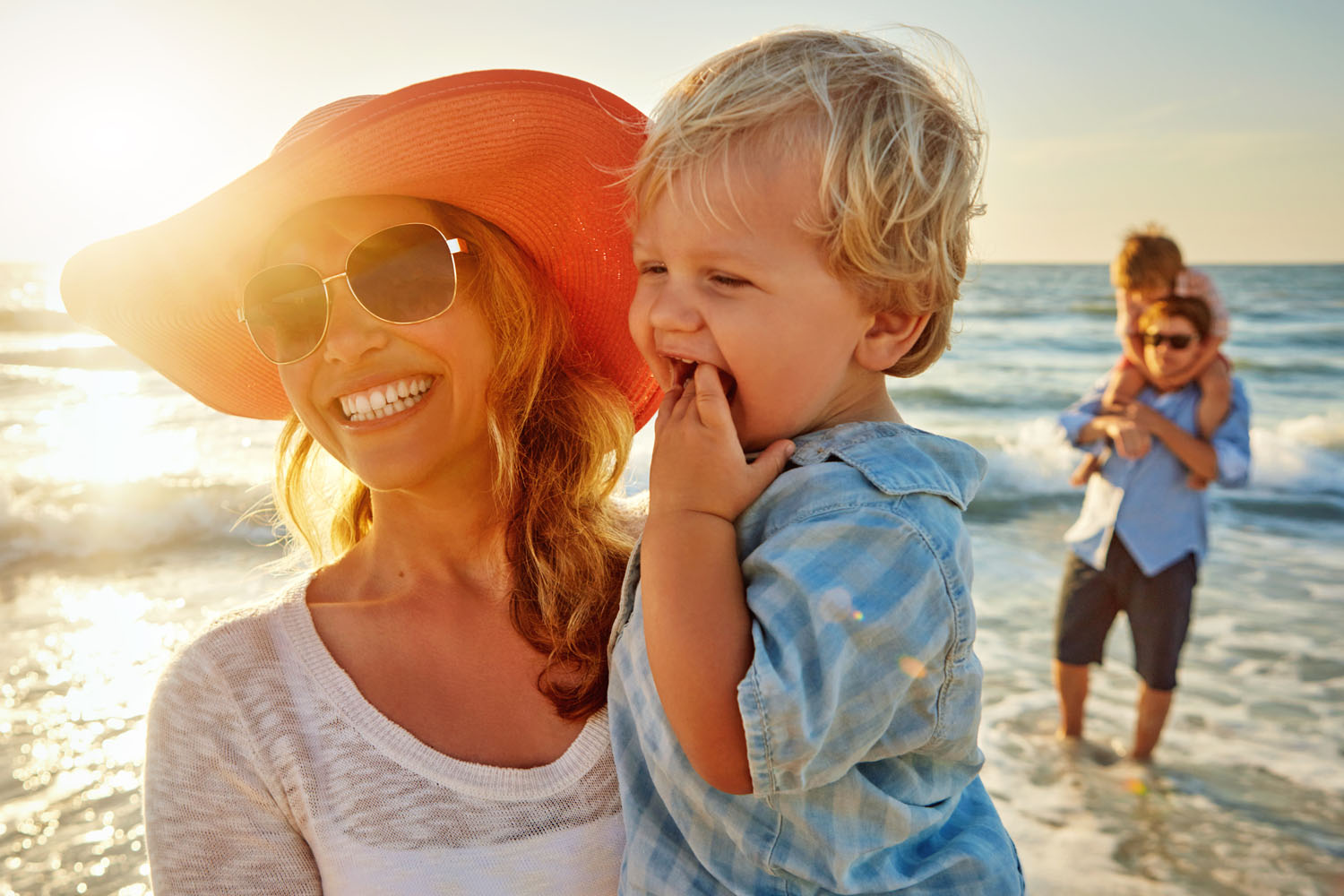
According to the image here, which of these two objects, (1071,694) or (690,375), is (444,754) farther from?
(1071,694)

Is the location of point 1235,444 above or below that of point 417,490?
below

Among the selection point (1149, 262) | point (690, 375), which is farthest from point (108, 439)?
point (690, 375)

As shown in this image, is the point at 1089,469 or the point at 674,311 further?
the point at 1089,469

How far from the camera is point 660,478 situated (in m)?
1.53

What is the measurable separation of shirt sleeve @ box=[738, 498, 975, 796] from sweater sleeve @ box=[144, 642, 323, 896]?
36.0 inches

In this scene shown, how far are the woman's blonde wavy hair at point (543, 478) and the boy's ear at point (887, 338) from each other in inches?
30.2

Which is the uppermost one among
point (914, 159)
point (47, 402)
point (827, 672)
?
point (914, 159)

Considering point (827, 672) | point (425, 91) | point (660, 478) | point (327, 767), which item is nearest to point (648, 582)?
point (660, 478)

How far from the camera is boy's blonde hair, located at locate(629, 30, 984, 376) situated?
60.2 inches

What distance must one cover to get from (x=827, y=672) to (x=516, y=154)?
1.28 metres

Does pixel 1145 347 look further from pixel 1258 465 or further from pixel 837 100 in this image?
pixel 1258 465

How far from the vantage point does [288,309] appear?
2.03 meters

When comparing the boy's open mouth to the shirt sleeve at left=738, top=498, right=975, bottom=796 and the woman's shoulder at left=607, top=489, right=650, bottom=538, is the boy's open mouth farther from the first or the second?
the woman's shoulder at left=607, top=489, right=650, bottom=538

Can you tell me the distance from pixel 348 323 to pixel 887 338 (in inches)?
41.1
